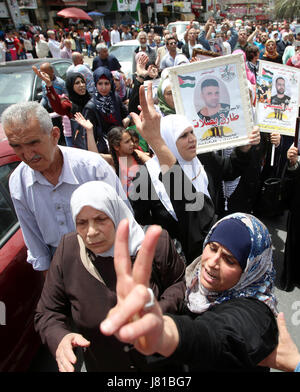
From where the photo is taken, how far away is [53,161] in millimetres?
1890

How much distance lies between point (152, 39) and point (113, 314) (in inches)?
492

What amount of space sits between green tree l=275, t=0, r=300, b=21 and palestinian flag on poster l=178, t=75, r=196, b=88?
44.1 metres

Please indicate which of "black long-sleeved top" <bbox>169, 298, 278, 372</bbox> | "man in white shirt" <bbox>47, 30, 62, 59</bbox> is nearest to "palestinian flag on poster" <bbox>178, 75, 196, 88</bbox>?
"black long-sleeved top" <bbox>169, 298, 278, 372</bbox>

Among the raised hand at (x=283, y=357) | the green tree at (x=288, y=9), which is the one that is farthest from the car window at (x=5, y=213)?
the green tree at (x=288, y=9)

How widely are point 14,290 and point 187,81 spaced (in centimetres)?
192

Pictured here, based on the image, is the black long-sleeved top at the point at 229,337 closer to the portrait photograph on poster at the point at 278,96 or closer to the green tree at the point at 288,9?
the portrait photograph on poster at the point at 278,96

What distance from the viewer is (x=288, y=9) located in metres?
38.0

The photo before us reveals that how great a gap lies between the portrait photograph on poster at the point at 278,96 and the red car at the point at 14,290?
7.68 feet

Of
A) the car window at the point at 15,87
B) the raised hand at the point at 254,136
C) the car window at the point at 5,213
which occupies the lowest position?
the car window at the point at 5,213

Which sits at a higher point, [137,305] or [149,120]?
[149,120]

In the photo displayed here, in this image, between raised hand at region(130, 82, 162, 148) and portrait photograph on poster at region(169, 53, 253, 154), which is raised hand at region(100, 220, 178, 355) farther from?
portrait photograph on poster at region(169, 53, 253, 154)

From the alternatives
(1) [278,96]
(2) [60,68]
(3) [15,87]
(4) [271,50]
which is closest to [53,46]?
(2) [60,68]

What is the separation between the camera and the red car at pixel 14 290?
6.17ft

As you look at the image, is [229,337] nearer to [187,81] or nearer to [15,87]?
[187,81]
